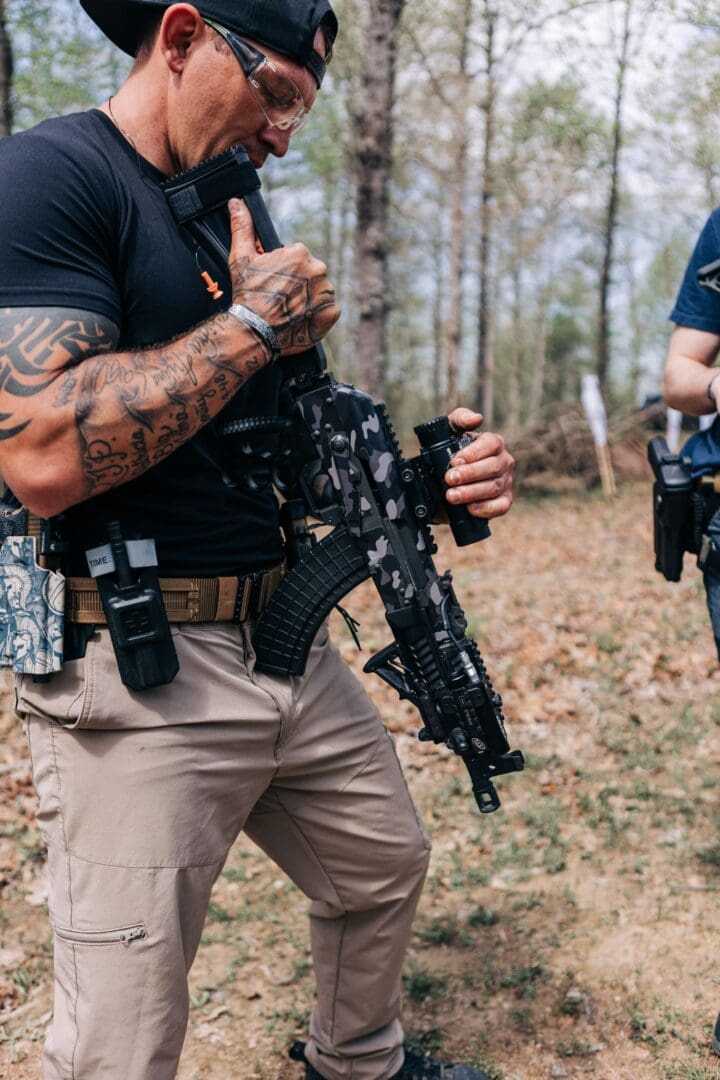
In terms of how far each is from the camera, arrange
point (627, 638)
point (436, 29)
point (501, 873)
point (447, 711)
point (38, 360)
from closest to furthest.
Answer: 1. point (38, 360)
2. point (447, 711)
3. point (501, 873)
4. point (627, 638)
5. point (436, 29)

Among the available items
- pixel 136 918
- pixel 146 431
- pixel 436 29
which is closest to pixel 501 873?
pixel 136 918

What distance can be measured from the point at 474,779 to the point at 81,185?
161cm

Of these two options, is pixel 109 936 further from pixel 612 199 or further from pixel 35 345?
pixel 612 199

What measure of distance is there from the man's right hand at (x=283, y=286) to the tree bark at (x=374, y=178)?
7.77m

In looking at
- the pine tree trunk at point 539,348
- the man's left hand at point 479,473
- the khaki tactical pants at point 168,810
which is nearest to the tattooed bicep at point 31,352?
the khaki tactical pants at point 168,810

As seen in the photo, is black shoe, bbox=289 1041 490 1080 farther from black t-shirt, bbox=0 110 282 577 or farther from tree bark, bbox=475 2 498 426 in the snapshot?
tree bark, bbox=475 2 498 426

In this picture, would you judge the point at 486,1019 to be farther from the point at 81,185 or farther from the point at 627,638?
the point at 627,638

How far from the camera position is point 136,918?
1.88m

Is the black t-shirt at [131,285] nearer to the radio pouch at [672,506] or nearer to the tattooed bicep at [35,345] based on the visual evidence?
the tattooed bicep at [35,345]

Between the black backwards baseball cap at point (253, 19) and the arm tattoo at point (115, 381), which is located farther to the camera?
the black backwards baseball cap at point (253, 19)

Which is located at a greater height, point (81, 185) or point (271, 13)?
point (271, 13)

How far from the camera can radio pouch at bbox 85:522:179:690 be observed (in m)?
1.92

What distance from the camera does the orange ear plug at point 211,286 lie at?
2.02 m

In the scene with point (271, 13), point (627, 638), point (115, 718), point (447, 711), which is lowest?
point (627, 638)
